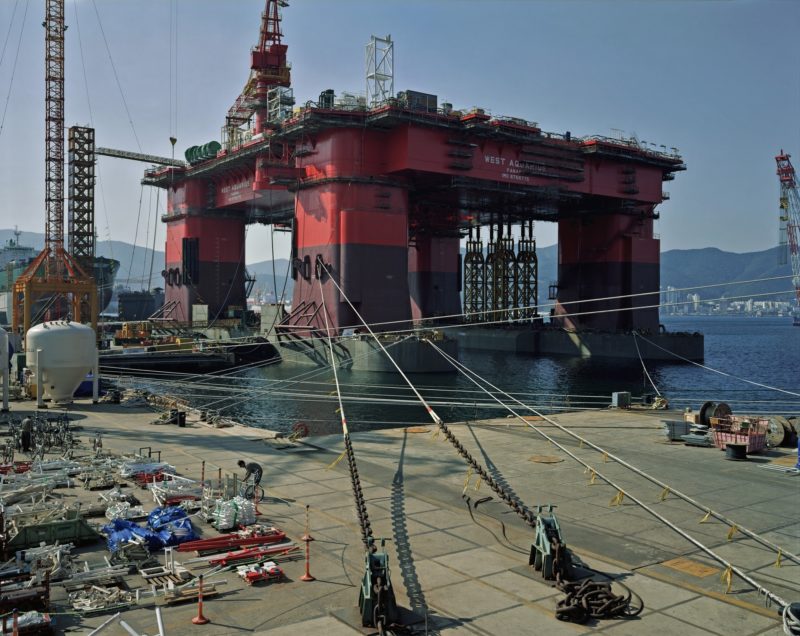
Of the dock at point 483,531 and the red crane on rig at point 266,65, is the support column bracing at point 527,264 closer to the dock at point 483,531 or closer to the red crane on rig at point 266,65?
the red crane on rig at point 266,65

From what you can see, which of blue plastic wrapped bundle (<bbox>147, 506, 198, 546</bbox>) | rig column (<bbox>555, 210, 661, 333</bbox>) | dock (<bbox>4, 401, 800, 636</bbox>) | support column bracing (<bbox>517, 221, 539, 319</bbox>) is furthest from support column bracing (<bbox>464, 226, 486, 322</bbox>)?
blue plastic wrapped bundle (<bbox>147, 506, 198, 546</bbox>)

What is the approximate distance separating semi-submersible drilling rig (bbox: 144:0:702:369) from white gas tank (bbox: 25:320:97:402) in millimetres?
26800

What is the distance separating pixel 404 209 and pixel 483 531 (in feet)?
171

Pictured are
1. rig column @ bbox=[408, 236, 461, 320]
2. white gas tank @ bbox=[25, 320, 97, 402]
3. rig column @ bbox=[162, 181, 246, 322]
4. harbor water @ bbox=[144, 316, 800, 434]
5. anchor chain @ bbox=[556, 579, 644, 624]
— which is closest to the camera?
anchor chain @ bbox=[556, 579, 644, 624]

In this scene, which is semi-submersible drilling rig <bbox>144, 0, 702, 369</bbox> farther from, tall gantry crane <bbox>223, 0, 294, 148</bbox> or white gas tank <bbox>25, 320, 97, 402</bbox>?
white gas tank <bbox>25, 320, 97, 402</bbox>

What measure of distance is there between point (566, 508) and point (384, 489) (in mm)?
4644

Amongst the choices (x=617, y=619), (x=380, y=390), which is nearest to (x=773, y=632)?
(x=617, y=619)

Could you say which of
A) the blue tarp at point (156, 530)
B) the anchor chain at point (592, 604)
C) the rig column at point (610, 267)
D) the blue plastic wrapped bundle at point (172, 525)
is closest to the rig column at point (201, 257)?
the rig column at point (610, 267)

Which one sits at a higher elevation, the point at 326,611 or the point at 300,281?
the point at 300,281

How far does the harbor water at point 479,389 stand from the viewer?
131 feet

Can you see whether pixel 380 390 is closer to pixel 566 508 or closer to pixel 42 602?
pixel 566 508

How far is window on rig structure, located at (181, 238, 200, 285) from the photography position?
90375mm

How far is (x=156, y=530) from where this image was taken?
47.2 ft

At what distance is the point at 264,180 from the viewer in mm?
67375
